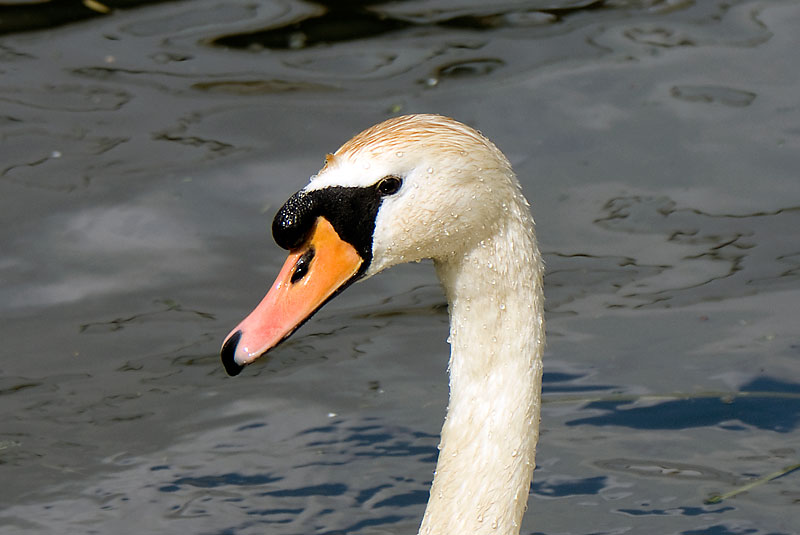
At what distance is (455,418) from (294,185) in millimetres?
3574

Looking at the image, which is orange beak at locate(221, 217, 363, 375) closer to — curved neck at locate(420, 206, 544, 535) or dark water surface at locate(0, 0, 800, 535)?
curved neck at locate(420, 206, 544, 535)

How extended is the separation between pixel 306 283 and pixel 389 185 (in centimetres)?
31

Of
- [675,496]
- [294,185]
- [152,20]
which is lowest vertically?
[675,496]

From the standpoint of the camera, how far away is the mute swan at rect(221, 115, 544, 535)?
3.21 metres

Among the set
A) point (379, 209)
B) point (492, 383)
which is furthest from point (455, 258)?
point (492, 383)

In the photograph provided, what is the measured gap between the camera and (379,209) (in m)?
3.25

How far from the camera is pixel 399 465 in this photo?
5309 millimetres

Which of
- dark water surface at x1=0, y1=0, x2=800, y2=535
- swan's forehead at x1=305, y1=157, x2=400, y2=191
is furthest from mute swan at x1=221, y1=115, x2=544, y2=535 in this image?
dark water surface at x1=0, y1=0, x2=800, y2=535

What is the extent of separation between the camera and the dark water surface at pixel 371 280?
5.21 m

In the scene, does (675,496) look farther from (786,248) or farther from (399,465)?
(786,248)

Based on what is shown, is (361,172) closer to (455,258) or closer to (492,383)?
(455,258)

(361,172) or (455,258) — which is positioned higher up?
(361,172)

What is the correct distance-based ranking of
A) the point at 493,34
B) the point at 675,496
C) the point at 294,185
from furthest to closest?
1. the point at 493,34
2. the point at 294,185
3. the point at 675,496

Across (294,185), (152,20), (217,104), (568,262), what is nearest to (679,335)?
(568,262)
